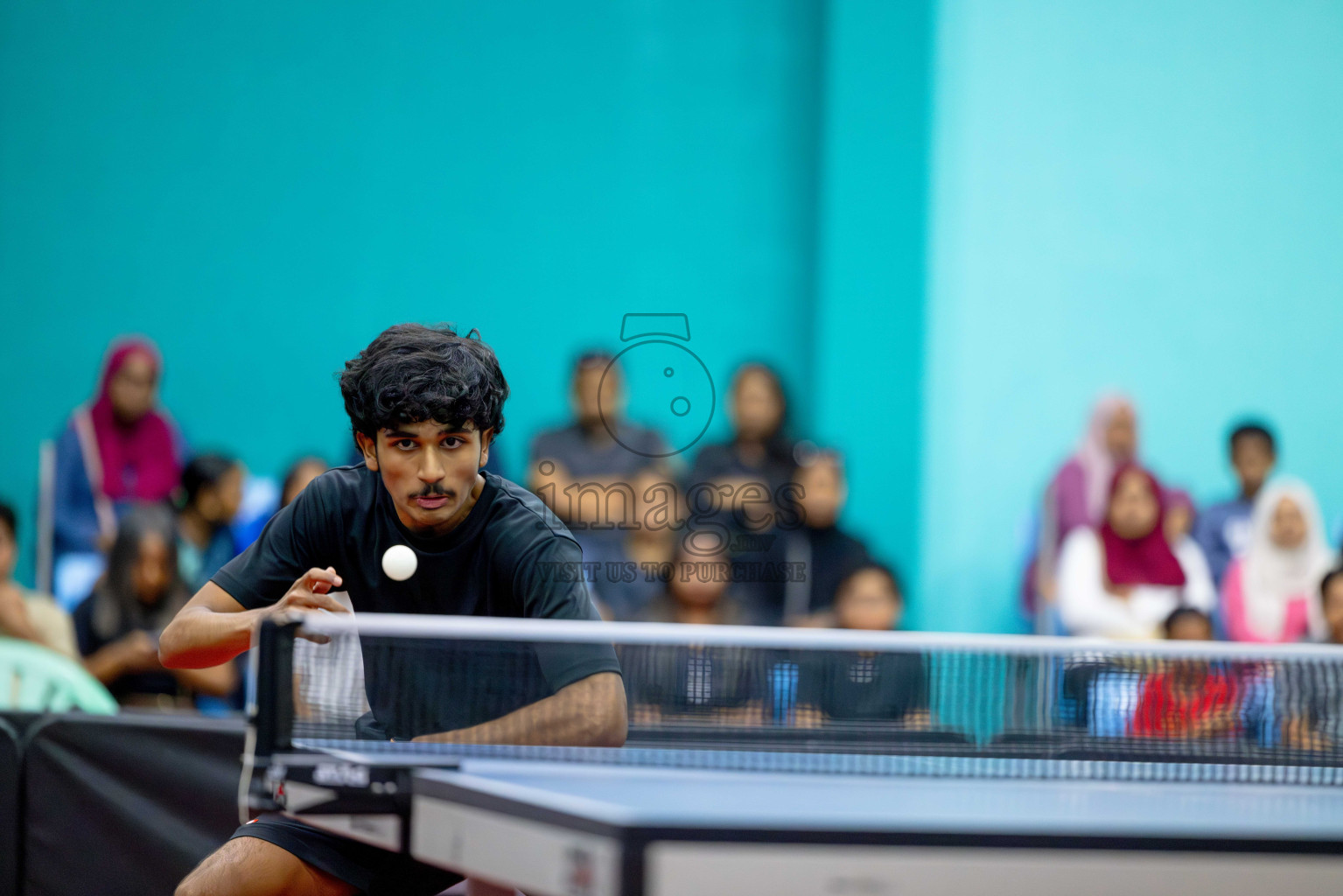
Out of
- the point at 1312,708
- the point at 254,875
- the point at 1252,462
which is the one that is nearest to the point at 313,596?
the point at 254,875

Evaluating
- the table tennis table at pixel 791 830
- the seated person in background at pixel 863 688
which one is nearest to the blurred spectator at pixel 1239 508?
the seated person in background at pixel 863 688

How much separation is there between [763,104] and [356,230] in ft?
8.25

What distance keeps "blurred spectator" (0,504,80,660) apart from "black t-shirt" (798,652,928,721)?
3793mm

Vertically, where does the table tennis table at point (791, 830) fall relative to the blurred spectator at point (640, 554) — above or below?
below

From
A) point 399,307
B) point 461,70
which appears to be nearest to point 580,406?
point 399,307

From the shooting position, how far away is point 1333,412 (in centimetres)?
758

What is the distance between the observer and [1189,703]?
7.72 ft

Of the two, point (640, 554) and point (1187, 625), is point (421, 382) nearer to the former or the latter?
point (640, 554)

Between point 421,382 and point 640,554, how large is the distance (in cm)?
348

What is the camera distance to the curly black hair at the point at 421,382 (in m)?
2.32

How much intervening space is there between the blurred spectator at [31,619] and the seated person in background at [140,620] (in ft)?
0.36

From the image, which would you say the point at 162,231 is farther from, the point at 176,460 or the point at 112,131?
the point at 176,460

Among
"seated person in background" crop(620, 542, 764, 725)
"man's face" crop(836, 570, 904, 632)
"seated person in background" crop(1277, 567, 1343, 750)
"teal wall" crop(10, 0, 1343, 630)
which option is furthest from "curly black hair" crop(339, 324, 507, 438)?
"teal wall" crop(10, 0, 1343, 630)

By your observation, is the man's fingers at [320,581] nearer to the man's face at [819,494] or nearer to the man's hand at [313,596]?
the man's hand at [313,596]
